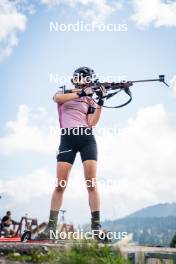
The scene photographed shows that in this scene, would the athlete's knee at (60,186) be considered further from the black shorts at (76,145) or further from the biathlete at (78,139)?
the black shorts at (76,145)

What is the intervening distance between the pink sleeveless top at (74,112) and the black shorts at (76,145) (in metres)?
0.09

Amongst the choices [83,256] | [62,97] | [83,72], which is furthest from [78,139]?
[83,256]

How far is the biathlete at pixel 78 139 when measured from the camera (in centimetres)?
588

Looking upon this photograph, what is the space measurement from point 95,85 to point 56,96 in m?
0.61

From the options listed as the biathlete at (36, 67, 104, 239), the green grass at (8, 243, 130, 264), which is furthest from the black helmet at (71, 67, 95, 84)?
the green grass at (8, 243, 130, 264)

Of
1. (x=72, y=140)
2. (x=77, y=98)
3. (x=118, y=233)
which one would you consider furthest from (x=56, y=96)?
(x=118, y=233)

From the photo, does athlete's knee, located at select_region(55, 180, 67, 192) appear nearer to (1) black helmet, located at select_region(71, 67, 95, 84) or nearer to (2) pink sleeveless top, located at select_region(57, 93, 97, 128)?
(2) pink sleeveless top, located at select_region(57, 93, 97, 128)

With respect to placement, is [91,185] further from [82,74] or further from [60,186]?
[82,74]

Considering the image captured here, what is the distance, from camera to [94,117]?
20.7 feet

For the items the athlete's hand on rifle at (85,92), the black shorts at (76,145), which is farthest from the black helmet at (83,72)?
the black shorts at (76,145)

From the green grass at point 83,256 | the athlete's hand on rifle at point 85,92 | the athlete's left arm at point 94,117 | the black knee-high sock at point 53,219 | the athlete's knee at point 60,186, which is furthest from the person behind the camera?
the athlete's left arm at point 94,117

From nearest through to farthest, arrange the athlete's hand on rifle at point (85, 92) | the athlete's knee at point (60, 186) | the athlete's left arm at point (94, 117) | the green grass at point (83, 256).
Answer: the green grass at point (83, 256)
the athlete's knee at point (60, 186)
the athlete's hand on rifle at point (85, 92)
the athlete's left arm at point (94, 117)

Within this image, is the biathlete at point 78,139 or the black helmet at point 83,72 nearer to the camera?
the biathlete at point 78,139

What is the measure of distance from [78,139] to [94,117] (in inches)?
17.3
